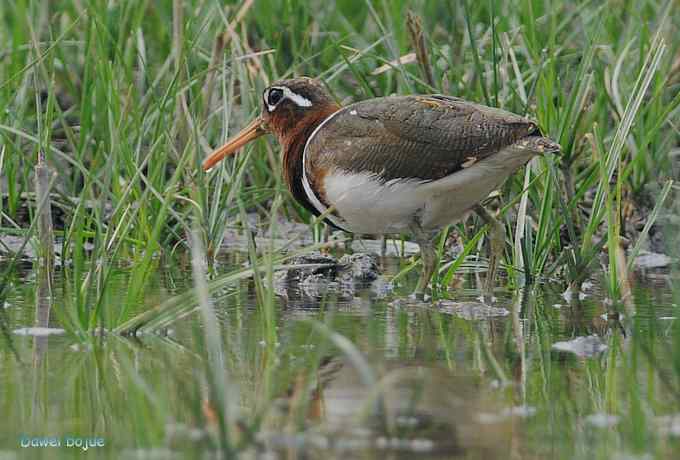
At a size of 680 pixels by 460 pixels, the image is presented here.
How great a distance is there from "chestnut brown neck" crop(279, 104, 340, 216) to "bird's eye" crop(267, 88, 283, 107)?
0.55ft

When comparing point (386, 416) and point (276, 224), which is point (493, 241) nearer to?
point (276, 224)

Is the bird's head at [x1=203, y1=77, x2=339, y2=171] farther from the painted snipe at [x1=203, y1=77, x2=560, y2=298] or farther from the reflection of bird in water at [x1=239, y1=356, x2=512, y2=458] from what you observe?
the reflection of bird in water at [x1=239, y1=356, x2=512, y2=458]

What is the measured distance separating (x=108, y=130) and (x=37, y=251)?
0.99m

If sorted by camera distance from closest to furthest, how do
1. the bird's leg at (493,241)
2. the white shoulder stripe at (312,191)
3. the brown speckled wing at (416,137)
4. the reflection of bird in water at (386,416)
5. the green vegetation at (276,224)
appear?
the reflection of bird in water at (386,416)
the green vegetation at (276,224)
the brown speckled wing at (416,137)
the bird's leg at (493,241)
the white shoulder stripe at (312,191)

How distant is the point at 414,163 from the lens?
583 centimetres

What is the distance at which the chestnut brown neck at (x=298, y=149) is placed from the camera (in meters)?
6.24

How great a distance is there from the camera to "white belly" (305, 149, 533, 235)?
19.1 feet

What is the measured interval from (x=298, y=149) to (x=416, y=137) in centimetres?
73

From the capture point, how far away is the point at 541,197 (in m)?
6.36

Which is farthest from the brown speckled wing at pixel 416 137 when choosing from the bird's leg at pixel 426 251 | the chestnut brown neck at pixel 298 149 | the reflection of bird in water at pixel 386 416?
the reflection of bird in water at pixel 386 416

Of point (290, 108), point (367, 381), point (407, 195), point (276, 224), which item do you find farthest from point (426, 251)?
point (367, 381)

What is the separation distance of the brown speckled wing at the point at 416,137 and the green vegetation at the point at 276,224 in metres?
0.38

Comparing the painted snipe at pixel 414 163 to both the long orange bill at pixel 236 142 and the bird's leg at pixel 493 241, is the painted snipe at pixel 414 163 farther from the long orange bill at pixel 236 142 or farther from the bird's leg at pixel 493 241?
the long orange bill at pixel 236 142

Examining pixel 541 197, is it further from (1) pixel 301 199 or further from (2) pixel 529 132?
(1) pixel 301 199
